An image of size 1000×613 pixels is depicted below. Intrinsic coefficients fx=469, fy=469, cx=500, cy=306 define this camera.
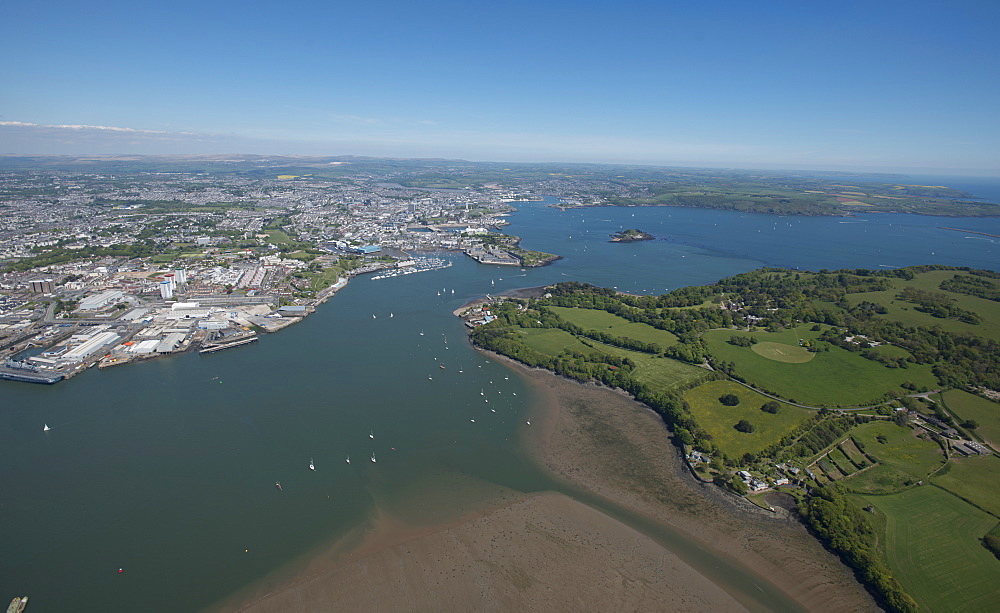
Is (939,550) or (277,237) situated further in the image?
(277,237)

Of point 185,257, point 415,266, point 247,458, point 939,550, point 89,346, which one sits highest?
point 185,257

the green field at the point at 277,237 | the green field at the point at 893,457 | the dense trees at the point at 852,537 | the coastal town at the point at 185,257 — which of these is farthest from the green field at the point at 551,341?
the green field at the point at 277,237

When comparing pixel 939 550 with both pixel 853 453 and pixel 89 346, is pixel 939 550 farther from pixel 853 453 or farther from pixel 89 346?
pixel 89 346

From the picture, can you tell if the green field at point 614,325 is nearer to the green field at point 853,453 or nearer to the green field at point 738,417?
the green field at point 738,417

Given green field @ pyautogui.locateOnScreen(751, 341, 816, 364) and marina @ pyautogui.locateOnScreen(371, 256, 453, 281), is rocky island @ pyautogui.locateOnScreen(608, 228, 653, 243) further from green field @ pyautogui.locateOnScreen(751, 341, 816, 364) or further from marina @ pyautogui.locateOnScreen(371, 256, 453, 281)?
green field @ pyautogui.locateOnScreen(751, 341, 816, 364)

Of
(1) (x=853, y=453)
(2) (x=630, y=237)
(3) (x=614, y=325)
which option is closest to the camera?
(1) (x=853, y=453)

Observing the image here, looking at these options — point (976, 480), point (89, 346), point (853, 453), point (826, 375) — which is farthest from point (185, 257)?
point (976, 480)

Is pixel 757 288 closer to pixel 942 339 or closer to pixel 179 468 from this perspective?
pixel 942 339

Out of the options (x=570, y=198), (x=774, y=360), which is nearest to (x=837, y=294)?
(x=774, y=360)
